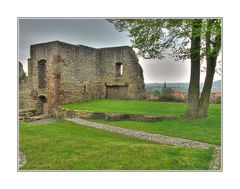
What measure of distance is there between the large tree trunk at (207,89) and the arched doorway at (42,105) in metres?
4.12

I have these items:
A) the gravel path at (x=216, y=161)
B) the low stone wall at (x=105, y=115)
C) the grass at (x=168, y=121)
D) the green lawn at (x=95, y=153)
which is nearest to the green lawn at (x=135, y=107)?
the grass at (x=168, y=121)

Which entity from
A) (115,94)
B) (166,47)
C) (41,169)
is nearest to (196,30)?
(166,47)

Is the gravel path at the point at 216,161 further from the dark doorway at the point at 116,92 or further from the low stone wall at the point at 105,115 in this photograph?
the dark doorway at the point at 116,92

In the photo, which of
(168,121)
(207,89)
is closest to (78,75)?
(168,121)

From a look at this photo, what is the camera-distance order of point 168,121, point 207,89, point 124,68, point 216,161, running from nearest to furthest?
point 216,161 < point 207,89 < point 168,121 < point 124,68

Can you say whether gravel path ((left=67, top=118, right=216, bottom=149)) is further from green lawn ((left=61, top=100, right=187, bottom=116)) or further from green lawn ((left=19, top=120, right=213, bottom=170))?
green lawn ((left=61, top=100, right=187, bottom=116))

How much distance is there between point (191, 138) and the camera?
9.02 metres

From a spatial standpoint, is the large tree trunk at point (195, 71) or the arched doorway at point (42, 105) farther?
the arched doorway at point (42, 105)

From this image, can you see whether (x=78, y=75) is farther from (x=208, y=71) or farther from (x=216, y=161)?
(x=216, y=161)

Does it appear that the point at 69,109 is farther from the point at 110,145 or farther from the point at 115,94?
the point at 110,145

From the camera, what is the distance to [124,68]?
15.4 meters

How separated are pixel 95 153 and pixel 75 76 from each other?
5980 mm

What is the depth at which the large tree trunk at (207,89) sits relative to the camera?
940cm

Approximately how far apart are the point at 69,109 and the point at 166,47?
10.4 feet
